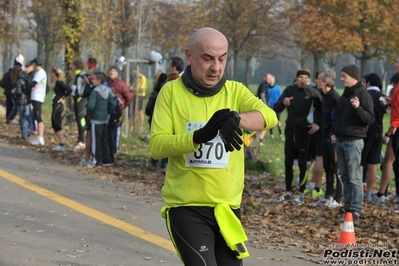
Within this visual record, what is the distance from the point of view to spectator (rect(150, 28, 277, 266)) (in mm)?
4461

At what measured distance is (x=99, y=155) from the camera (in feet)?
48.7

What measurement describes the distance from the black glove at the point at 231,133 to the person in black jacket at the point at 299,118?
770 cm

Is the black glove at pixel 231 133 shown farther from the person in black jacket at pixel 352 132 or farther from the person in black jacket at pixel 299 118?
the person in black jacket at pixel 299 118

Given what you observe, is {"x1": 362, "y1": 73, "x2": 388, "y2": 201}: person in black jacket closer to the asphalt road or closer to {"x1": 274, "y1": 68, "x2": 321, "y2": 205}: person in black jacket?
{"x1": 274, "y1": 68, "x2": 321, "y2": 205}: person in black jacket

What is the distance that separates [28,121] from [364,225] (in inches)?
477

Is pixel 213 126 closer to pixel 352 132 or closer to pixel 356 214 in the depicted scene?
pixel 352 132

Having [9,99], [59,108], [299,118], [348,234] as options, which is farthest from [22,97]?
[348,234]

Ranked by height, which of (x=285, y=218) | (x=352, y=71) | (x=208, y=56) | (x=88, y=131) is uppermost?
(x=208, y=56)

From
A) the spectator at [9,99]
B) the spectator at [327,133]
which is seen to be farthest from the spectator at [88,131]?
the spectator at [9,99]

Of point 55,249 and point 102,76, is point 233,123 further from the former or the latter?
point 102,76

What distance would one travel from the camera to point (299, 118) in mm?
11961

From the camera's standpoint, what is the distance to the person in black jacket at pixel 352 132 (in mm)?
10141

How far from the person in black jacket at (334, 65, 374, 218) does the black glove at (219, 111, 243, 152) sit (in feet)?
20.3

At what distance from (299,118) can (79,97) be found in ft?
22.3
